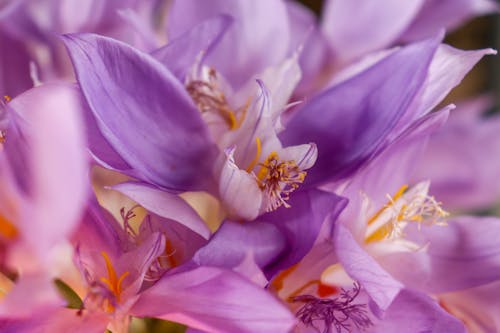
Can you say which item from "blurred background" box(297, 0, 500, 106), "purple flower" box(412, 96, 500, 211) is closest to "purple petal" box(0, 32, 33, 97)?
"purple flower" box(412, 96, 500, 211)

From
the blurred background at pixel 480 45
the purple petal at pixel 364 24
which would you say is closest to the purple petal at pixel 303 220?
the purple petal at pixel 364 24

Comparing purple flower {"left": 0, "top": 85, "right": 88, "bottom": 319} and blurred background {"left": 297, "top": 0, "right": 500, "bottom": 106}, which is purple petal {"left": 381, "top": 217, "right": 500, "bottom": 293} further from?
blurred background {"left": 297, "top": 0, "right": 500, "bottom": 106}

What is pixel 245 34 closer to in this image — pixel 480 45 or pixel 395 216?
pixel 395 216

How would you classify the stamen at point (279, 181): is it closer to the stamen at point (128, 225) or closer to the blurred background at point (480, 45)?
the stamen at point (128, 225)

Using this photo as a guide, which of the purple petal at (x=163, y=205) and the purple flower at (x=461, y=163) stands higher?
the purple petal at (x=163, y=205)

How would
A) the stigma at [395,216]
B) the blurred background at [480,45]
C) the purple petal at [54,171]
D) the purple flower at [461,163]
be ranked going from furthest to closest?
the blurred background at [480,45]
the purple flower at [461,163]
the stigma at [395,216]
the purple petal at [54,171]

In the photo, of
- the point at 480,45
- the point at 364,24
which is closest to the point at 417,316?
the point at 364,24

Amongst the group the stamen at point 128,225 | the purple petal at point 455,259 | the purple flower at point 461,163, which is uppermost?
the stamen at point 128,225
